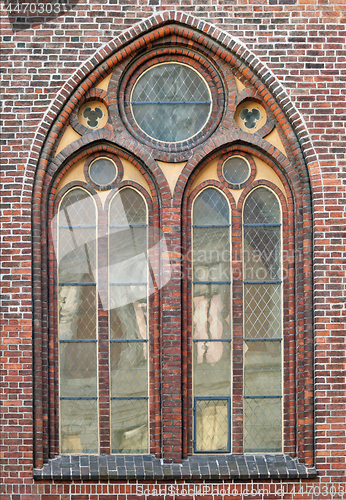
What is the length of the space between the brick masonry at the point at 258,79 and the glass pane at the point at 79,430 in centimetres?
36

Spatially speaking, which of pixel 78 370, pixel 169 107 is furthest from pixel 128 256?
pixel 169 107

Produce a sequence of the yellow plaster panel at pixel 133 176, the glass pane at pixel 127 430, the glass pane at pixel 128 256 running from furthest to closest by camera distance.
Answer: the yellow plaster panel at pixel 133 176 < the glass pane at pixel 128 256 < the glass pane at pixel 127 430

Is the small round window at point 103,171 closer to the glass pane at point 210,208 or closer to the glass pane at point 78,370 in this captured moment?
the glass pane at point 210,208

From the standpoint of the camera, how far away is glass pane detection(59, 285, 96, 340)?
6.23 meters

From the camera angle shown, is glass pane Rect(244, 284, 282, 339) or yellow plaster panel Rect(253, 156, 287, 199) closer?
glass pane Rect(244, 284, 282, 339)

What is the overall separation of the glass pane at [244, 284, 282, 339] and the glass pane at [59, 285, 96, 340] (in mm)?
1790

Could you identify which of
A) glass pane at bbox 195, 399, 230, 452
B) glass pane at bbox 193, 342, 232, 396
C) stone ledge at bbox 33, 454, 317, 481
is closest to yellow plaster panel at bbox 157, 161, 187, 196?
glass pane at bbox 193, 342, 232, 396

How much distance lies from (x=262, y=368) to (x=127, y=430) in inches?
67.1

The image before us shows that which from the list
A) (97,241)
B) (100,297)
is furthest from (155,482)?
(97,241)

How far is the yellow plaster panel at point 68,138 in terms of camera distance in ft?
20.6

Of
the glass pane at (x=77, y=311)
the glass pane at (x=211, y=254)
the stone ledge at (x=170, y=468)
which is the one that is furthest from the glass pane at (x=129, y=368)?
the glass pane at (x=211, y=254)

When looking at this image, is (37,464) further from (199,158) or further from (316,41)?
(316,41)

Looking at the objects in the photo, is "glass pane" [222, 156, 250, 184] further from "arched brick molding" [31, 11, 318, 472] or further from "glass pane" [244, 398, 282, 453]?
"glass pane" [244, 398, 282, 453]

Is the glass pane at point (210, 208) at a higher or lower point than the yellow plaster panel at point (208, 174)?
lower
